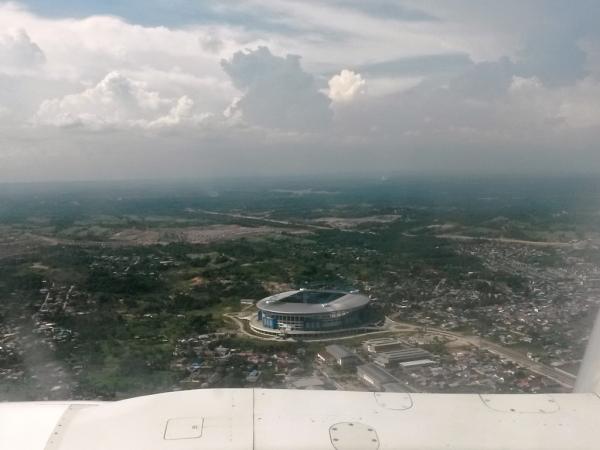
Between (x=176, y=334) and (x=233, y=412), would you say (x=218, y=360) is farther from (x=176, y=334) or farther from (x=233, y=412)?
(x=233, y=412)

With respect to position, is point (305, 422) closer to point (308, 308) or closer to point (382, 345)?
point (382, 345)

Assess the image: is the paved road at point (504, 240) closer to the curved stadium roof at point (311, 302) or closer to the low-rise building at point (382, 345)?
the curved stadium roof at point (311, 302)

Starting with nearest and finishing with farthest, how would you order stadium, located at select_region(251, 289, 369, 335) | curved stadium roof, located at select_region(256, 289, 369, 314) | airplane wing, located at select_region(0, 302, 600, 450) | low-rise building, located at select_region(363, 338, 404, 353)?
airplane wing, located at select_region(0, 302, 600, 450)
low-rise building, located at select_region(363, 338, 404, 353)
stadium, located at select_region(251, 289, 369, 335)
curved stadium roof, located at select_region(256, 289, 369, 314)

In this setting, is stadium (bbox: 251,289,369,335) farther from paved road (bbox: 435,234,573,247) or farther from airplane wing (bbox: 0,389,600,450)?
airplane wing (bbox: 0,389,600,450)

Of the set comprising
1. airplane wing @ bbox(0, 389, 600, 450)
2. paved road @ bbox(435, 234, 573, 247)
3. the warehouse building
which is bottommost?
the warehouse building

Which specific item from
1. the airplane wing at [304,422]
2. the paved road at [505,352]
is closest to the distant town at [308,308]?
the paved road at [505,352]

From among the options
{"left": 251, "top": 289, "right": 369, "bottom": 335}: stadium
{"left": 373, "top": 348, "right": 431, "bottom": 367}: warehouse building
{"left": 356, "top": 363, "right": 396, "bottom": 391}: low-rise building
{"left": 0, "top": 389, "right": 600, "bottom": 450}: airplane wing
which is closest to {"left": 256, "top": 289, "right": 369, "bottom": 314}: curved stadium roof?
{"left": 251, "top": 289, "right": 369, "bottom": 335}: stadium

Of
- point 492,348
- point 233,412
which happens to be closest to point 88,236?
point 492,348
